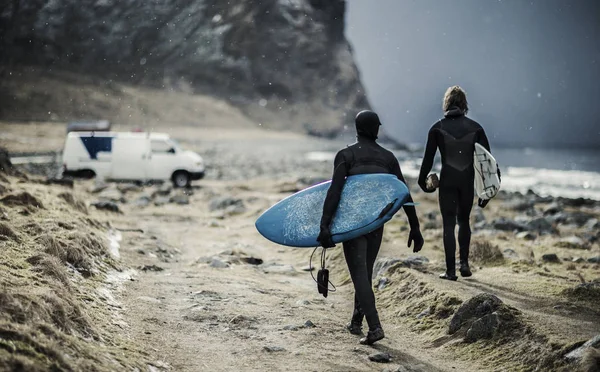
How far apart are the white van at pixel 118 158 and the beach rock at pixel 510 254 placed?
16528mm

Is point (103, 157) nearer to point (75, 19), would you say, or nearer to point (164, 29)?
point (75, 19)

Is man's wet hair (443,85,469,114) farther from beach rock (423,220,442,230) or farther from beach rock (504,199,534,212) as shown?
beach rock (504,199,534,212)

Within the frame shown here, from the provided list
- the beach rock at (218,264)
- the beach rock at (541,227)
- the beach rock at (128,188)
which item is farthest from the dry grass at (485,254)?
the beach rock at (128,188)

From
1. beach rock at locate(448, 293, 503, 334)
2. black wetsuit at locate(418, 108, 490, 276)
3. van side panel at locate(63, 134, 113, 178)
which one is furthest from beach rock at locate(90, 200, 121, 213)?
van side panel at locate(63, 134, 113, 178)

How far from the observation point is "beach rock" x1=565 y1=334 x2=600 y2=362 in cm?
516

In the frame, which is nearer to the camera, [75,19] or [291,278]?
[291,278]

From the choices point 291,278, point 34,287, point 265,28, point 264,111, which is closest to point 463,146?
point 291,278

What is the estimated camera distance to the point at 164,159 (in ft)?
85.4

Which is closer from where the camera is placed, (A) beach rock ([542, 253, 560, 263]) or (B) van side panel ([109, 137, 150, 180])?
(A) beach rock ([542, 253, 560, 263])

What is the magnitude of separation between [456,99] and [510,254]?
4082 millimetres

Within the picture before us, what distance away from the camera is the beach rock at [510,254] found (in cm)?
1071

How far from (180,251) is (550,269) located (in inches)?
233

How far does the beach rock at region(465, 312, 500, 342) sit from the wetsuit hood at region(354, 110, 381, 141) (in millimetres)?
1981

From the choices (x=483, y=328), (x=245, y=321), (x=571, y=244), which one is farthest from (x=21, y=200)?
(x=571, y=244)
